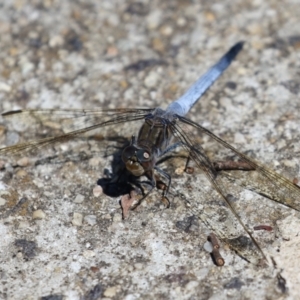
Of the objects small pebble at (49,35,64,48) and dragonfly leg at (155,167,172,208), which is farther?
small pebble at (49,35,64,48)

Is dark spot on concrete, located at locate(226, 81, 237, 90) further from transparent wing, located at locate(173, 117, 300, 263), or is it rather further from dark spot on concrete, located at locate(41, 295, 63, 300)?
dark spot on concrete, located at locate(41, 295, 63, 300)

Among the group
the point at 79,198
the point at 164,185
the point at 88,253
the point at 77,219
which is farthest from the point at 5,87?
the point at 88,253

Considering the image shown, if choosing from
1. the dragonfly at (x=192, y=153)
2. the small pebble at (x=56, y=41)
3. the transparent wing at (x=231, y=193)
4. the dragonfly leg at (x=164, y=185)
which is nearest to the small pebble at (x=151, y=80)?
the dragonfly at (x=192, y=153)

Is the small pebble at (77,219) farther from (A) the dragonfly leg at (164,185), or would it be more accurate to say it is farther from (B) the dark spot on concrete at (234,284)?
(B) the dark spot on concrete at (234,284)

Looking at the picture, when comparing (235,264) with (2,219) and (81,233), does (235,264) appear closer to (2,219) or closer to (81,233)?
(81,233)

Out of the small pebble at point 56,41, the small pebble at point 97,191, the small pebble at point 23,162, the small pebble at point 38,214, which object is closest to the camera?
the small pebble at point 38,214

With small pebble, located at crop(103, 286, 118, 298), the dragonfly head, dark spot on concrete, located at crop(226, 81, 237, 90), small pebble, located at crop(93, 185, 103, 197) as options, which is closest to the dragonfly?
the dragonfly head
